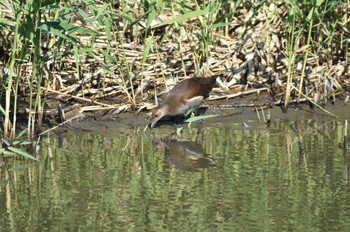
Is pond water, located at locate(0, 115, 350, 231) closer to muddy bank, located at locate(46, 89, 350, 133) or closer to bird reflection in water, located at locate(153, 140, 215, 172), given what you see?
bird reflection in water, located at locate(153, 140, 215, 172)

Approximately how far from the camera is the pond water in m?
5.71

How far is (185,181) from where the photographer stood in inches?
261

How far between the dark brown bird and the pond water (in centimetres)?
17

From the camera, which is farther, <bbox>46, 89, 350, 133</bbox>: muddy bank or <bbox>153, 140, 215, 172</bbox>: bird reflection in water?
<bbox>46, 89, 350, 133</bbox>: muddy bank

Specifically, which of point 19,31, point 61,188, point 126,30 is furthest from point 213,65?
point 61,188

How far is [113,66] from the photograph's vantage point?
9.64 m

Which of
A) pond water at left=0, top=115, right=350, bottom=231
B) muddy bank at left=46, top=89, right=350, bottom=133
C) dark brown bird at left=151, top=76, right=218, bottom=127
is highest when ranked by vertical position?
dark brown bird at left=151, top=76, right=218, bottom=127

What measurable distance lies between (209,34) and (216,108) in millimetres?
851

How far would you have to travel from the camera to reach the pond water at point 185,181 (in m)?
5.71

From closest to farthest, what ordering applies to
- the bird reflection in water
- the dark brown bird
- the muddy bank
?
the bird reflection in water
the dark brown bird
the muddy bank

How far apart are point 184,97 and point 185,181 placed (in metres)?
2.08

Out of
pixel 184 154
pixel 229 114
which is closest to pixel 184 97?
pixel 229 114

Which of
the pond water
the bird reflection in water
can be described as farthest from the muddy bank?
the bird reflection in water

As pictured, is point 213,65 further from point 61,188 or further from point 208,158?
point 61,188
